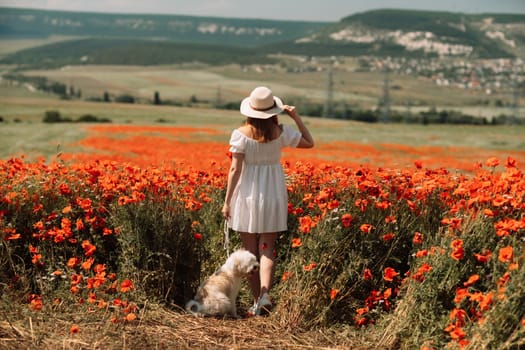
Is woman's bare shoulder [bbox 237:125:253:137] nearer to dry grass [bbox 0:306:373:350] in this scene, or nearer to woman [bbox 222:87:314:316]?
woman [bbox 222:87:314:316]

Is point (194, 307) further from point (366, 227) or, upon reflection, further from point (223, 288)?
point (366, 227)

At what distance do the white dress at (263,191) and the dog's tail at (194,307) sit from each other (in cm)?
82

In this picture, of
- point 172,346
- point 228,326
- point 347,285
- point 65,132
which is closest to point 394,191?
point 347,285

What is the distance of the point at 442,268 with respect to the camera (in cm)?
550

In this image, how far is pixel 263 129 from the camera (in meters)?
6.52

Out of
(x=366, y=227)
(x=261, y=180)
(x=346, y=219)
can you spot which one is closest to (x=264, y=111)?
(x=261, y=180)

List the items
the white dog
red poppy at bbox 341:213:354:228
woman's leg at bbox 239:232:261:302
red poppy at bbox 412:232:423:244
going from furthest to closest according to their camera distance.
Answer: woman's leg at bbox 239:232:261:302 → the white dog → red poppy at bbox 412:232:423:244 → red poppy at bbox 341:213:354:228

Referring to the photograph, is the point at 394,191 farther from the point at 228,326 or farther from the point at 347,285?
the point at 228,326

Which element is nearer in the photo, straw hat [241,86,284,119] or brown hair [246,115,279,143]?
straw hat [241,86,284,119]

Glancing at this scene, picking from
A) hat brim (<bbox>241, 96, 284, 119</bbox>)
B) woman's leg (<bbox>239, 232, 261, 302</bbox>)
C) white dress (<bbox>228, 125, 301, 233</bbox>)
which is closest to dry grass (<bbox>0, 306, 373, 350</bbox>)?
woman's leg (<bbox>239, 232, 261, 302</bbox>)

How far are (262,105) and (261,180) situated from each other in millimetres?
748

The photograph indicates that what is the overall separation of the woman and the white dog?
11.9 inches

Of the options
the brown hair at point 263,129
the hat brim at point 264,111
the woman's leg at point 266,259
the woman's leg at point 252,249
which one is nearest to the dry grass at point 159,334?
the woman's leg at point 266,259

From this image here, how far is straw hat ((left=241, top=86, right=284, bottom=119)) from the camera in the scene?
6.38m
